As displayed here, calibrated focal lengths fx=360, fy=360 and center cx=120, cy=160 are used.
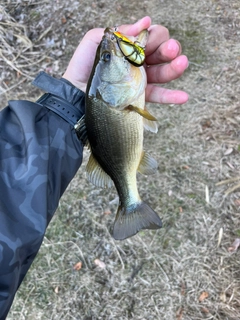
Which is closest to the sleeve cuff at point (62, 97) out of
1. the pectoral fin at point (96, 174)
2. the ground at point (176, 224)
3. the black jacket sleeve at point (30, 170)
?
the black jacket sleeve at point (30, 170)

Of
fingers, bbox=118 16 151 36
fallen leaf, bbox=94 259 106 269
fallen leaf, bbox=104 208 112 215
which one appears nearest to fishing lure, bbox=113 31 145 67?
fingers, bbox=118 16 151 36

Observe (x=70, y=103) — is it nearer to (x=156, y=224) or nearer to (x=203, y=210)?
(x=156, y=224)

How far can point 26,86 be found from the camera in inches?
154

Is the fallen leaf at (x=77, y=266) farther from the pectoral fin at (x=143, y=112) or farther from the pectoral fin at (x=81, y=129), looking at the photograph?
the pectoral fin at (x=143, y=112)

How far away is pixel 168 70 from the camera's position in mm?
2205

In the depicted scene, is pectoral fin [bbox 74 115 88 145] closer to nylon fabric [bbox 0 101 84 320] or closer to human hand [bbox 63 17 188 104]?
nylon fabric [bbox 0 101 84 320]

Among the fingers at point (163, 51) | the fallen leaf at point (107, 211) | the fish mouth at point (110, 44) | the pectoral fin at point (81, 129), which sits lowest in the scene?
the fallen leaf at point (107, 211)

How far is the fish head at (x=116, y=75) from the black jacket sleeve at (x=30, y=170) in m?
0.34

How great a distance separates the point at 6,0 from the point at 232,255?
141 inches

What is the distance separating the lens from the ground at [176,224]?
9.18ft

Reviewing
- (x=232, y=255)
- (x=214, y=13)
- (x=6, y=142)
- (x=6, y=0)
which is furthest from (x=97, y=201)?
(x=6, y=0)

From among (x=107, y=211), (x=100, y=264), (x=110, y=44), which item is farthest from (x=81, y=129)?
(x=100, y=264)

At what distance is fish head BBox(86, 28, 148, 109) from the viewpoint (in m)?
1.81

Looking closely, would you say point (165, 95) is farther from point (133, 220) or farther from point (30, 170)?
point (30, 170)
